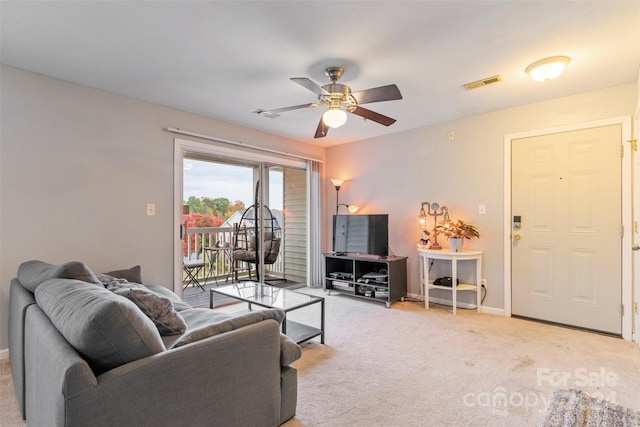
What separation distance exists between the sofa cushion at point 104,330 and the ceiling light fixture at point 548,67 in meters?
3.10

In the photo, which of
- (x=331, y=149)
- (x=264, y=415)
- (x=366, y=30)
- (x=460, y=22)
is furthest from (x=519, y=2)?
(x=331, y=149)

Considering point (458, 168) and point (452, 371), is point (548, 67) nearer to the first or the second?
point (458, 168)

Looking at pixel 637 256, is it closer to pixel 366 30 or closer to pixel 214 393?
pixel 366 30

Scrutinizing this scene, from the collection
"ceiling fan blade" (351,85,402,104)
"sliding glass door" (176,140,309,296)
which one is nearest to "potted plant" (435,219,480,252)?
"ceiling fan blade" (351,85,402,104)

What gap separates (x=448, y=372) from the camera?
2.25m

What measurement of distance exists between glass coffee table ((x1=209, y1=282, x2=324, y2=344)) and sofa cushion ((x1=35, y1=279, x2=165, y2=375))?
53.0 inches

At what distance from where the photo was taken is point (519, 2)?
178cm

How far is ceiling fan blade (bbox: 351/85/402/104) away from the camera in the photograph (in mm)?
2225

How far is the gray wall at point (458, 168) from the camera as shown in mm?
3166

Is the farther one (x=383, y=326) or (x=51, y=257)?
(x=383, y=326)

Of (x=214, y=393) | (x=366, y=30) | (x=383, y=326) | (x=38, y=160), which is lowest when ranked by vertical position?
(x=383, y=326)

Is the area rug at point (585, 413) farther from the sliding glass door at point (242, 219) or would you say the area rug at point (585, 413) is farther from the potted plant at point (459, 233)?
the sliding glass door at point (242, 219)

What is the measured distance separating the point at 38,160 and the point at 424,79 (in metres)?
3.37

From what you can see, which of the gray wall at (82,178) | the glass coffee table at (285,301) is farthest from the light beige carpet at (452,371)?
the gray wall at (82,178)
